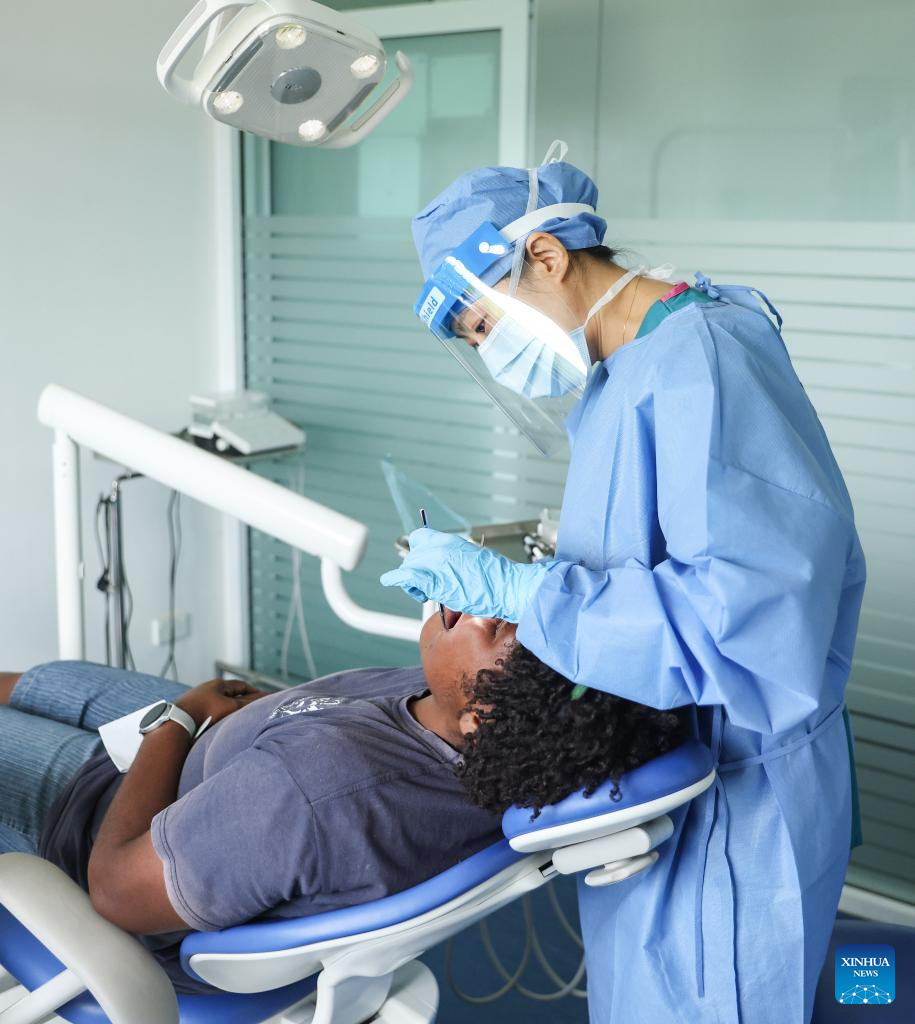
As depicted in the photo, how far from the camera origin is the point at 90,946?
1174mm

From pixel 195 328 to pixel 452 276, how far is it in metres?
2.16

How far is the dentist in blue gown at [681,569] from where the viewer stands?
1.06 metres

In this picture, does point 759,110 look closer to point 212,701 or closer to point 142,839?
point 212,701

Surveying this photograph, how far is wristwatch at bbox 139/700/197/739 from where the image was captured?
1.56m

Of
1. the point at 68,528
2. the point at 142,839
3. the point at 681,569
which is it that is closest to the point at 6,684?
the point at 68,528

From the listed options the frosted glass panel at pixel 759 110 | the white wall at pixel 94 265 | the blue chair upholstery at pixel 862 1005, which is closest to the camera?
the blue chair upholstery at pixel 862 1005

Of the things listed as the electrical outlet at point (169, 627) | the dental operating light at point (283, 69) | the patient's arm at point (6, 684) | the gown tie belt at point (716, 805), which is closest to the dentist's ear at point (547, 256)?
the dental operating light at point (283, 69)

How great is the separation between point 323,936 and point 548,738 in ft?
1.10

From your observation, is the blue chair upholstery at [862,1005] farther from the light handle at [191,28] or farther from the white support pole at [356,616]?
the light handle at [191,28]

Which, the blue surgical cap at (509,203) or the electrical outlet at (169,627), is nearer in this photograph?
the blue surgical cap at (509,203)

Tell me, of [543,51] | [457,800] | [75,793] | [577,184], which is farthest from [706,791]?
[543,51]

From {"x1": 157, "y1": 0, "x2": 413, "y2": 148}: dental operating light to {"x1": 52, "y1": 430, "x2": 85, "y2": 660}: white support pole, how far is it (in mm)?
675

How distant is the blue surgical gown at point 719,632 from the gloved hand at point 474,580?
1.8 inches

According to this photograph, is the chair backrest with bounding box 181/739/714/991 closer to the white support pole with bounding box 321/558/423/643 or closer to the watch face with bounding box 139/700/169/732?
the watch face with bounding box 139/700/169/732
